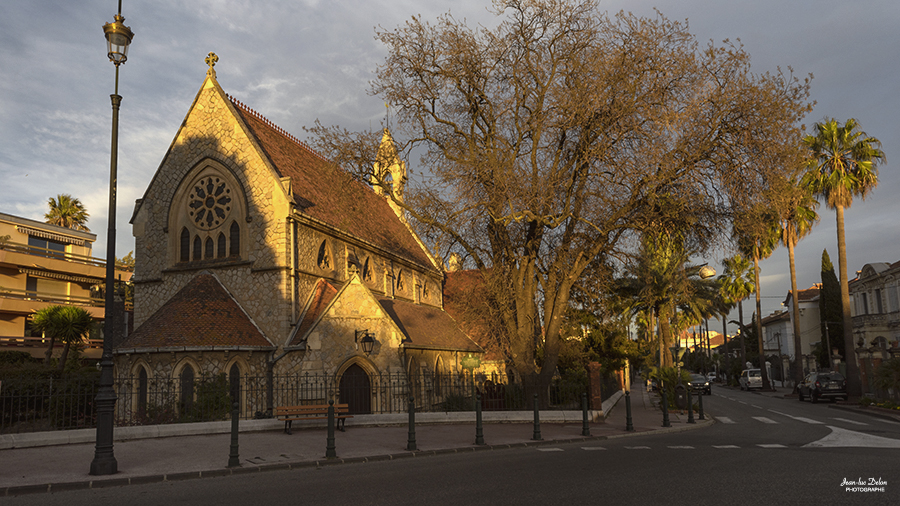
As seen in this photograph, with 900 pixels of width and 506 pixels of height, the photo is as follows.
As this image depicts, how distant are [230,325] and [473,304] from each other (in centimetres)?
880

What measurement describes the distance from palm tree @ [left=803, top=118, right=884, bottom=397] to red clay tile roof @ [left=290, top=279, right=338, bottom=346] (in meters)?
24.0

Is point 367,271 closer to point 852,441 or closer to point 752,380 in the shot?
point 852,441

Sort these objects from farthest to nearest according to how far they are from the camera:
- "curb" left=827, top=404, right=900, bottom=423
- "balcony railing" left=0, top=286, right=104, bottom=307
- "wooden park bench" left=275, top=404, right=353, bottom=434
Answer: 1. "balcony railing" left=0, top=286, right=104, bottom=307
2. "curb" left=827, top=404, right=900, bottom=423
3. "wooden park bench" left=275, top=404, right=353, bottom=434

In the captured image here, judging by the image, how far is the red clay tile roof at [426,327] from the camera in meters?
23.7

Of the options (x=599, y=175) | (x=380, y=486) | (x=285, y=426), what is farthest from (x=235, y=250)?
(x=380, y=486)

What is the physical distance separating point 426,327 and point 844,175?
72.9 ft

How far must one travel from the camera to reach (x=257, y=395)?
19609mm

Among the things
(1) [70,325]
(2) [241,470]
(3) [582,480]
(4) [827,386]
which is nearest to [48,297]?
(1) [70,325]

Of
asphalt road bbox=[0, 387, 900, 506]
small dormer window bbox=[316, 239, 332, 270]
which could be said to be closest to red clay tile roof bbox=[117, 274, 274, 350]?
small dormer window bbox=[316, 239, 332, 270]

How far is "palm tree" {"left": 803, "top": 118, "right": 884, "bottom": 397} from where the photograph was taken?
29.1 meters

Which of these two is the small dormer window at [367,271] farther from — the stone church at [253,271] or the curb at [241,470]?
the curb at [241,470]

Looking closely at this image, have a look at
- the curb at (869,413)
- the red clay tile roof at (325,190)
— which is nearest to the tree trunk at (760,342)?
the curb at (869,413)

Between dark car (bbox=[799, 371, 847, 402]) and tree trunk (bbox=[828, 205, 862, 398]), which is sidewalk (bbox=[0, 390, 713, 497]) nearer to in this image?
tree trunk (bbox=[828, 205, 862, 398])

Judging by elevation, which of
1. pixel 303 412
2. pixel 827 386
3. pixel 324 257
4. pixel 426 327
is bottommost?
pixel 827 386
